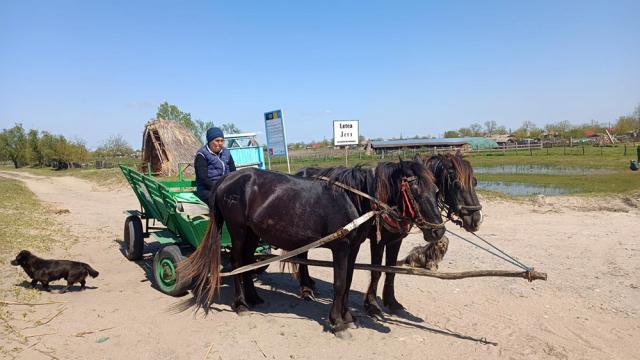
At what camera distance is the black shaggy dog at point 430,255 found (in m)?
4.66

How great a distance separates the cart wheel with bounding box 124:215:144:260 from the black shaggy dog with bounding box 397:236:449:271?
481cm

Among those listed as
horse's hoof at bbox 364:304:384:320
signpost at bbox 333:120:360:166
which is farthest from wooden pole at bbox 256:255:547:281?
signpost at bbox 333:120:360:166

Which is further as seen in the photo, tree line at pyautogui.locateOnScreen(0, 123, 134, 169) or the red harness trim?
tree line at pyautogui.locateOnScreen(0, 123, 134, 169)

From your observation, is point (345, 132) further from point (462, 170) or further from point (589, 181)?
point (589, 181)

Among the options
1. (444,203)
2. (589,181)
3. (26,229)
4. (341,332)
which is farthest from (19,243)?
(589,181)

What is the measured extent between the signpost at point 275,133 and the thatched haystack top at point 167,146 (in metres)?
13.0

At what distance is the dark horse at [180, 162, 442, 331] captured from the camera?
422 centimetres

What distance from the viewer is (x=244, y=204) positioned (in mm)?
4680

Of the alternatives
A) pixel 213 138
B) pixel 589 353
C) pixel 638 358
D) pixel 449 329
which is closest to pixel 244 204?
pixel 213 138

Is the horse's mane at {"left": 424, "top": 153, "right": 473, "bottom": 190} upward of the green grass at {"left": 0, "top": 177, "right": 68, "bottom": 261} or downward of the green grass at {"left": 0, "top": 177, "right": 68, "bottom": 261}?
upward

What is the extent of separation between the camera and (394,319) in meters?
4.77

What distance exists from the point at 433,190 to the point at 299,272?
2.48m

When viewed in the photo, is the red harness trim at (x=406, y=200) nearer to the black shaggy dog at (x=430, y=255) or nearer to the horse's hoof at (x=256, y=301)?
the black shaggy dog at (x=430, y=255)

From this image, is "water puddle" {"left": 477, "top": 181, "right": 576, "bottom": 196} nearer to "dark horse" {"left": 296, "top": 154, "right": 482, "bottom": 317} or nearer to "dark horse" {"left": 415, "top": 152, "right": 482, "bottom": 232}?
"dark horse" {"left": 296, "top": 154, "right": 482, "bottom": 317}
